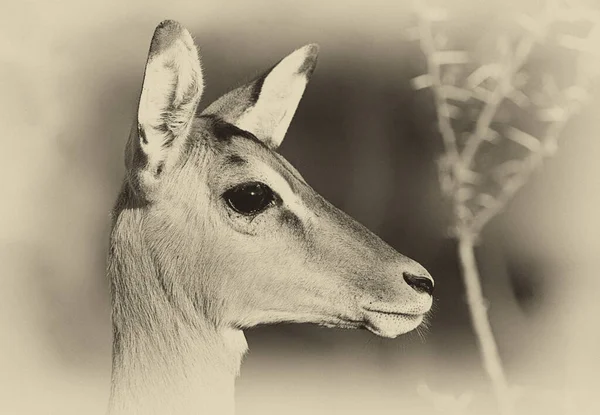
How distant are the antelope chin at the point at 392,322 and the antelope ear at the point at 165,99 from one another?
694 mm

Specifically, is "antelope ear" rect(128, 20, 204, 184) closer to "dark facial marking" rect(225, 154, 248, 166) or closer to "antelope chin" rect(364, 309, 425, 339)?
"dark facial marking" rect(225, 154, 248, 166)

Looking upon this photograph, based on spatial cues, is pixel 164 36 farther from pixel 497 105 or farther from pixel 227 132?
pixel 497 105

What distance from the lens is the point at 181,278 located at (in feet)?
7.75

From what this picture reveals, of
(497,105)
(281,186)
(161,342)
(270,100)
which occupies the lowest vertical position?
(161,342)

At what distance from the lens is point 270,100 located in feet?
9.00

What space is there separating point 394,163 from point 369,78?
0.37 metres

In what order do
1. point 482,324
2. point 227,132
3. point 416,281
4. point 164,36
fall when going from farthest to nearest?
point 482,324 → point 227,132 → point 416,281 → point 164,36

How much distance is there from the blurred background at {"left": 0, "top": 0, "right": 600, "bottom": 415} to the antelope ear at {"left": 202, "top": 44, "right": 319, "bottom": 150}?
687 millimetres

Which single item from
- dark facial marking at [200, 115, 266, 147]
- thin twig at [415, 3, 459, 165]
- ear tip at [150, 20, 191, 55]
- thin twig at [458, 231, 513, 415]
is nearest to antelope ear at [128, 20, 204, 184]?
ear tip at [150, 20, 191, 55]

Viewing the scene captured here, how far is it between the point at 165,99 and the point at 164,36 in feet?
0.54

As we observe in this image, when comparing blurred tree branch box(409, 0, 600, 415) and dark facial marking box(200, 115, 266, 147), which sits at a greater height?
blurred tree branch box(409, 0, 600, 415)

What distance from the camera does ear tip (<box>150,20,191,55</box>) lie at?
2.19 metres

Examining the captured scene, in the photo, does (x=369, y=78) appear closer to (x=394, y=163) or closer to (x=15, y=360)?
(x=394, y=163)

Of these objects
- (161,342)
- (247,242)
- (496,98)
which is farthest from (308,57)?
(496,98)
